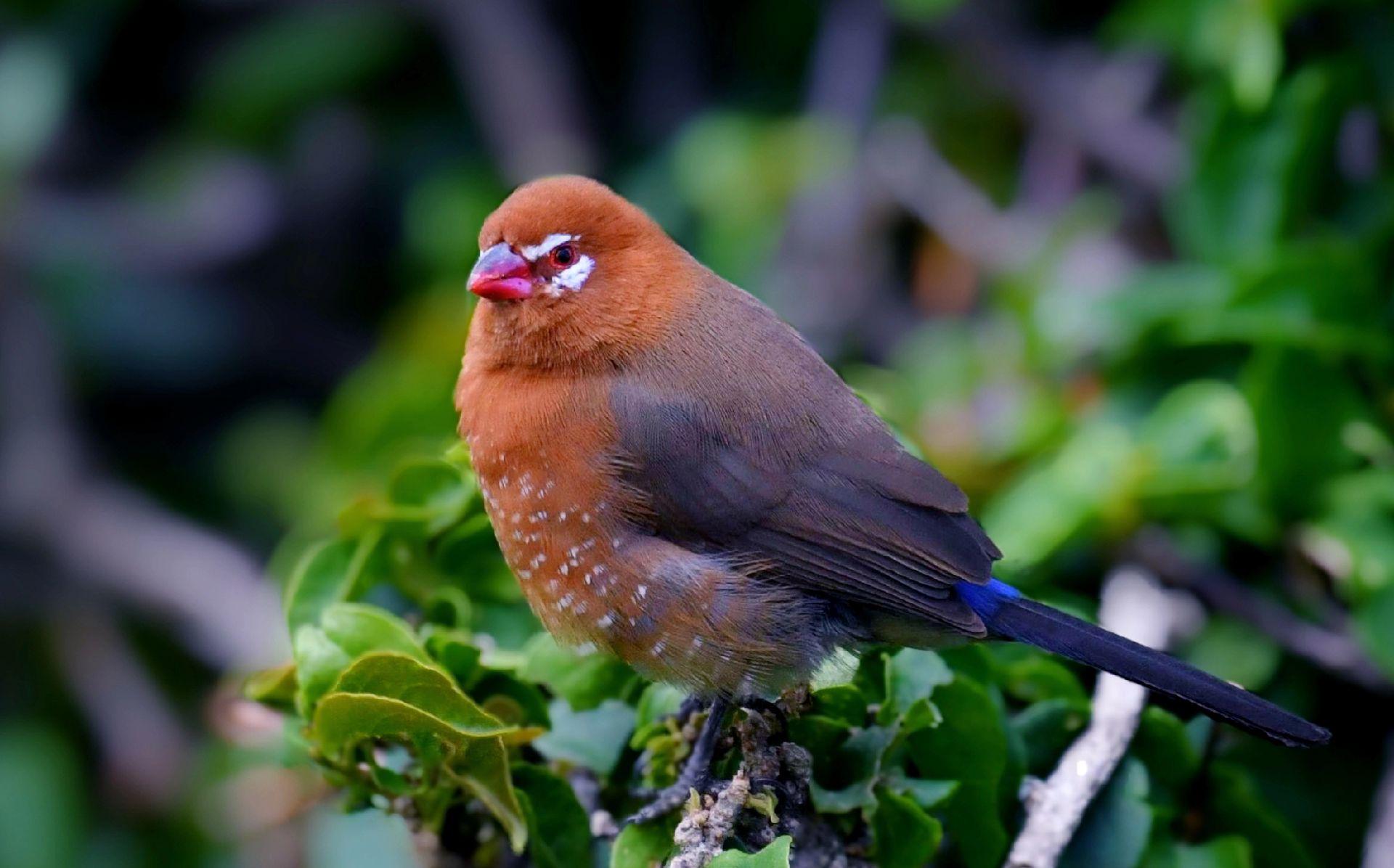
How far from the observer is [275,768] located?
3.89 meters

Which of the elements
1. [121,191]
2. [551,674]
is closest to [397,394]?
[551,674]

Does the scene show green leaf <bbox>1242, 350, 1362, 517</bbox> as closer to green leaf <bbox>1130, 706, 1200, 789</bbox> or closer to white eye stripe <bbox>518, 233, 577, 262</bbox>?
green leaf <bbox>1130, 706, 1200, 789</bbox>

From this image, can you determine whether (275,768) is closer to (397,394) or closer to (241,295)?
(397,394)

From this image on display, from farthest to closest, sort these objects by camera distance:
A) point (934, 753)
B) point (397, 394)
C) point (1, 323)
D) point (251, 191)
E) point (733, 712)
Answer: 1. point (251, 191)
2. point (1, 323)
3. point (397, 394)
4. point (733, 712)
5. point (934, 753)

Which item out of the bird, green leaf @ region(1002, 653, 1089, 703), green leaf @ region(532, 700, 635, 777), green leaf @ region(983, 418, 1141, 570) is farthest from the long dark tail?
A: green leaf @ region(532, 700, 635, 777)

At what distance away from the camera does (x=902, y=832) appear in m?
2.44

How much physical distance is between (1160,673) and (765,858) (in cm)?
89

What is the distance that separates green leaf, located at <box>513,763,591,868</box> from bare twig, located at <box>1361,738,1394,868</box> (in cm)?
169

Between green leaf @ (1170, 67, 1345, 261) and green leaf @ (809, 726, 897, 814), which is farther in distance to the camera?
green leaf @ (1170, 67, 1345, 261)

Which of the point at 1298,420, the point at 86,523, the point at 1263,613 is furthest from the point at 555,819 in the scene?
the point at 86,523

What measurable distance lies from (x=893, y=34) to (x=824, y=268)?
966mm

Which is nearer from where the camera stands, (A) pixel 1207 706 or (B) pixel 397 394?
(A) pixel 1207 706

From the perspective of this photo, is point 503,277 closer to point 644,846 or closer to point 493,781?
point 493,781

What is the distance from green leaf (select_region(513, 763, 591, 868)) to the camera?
2.59 meters
